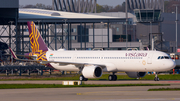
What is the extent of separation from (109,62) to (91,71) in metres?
3.22

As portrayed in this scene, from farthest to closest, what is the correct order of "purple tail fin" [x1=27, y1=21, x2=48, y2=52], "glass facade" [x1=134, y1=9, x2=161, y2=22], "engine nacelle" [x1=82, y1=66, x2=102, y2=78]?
"glass facade" [x1=134, y1=9, x2=161, y2=22]
"purple tail fin" [x1=27, y1=21, x2=48, y2=52]
"engine nacelle" [x1=82, y1=66, x2=102, y2=78]

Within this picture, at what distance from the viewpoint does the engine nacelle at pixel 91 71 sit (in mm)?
42766

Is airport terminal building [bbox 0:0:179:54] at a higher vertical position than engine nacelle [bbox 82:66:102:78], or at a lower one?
higher

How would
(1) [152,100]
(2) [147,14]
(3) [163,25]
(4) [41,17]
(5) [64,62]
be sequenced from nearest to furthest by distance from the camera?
(1) [152,100]
(5) [64,62]
(4) [41,17]
(2) [147,14]
(3) [163,25]

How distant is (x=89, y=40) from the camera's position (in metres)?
149

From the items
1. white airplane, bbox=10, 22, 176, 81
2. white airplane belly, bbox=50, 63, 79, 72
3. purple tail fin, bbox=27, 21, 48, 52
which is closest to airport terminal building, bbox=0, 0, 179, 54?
purple tail fin, bbox=27, 21, 48, 52

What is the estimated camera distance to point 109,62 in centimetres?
4456

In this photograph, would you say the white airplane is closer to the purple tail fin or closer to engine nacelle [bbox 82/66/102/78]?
engine nacelle [bbox 82/66/102/78]

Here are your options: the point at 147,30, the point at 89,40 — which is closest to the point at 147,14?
the point at 147,30

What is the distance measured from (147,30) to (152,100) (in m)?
116

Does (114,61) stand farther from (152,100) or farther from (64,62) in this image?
(152,100)

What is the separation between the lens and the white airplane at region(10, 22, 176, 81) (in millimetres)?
41719

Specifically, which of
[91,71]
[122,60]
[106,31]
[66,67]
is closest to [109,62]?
[122,60]

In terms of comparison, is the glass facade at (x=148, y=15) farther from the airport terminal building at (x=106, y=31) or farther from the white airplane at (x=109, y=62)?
the white airplane at (x=109, y=62)
